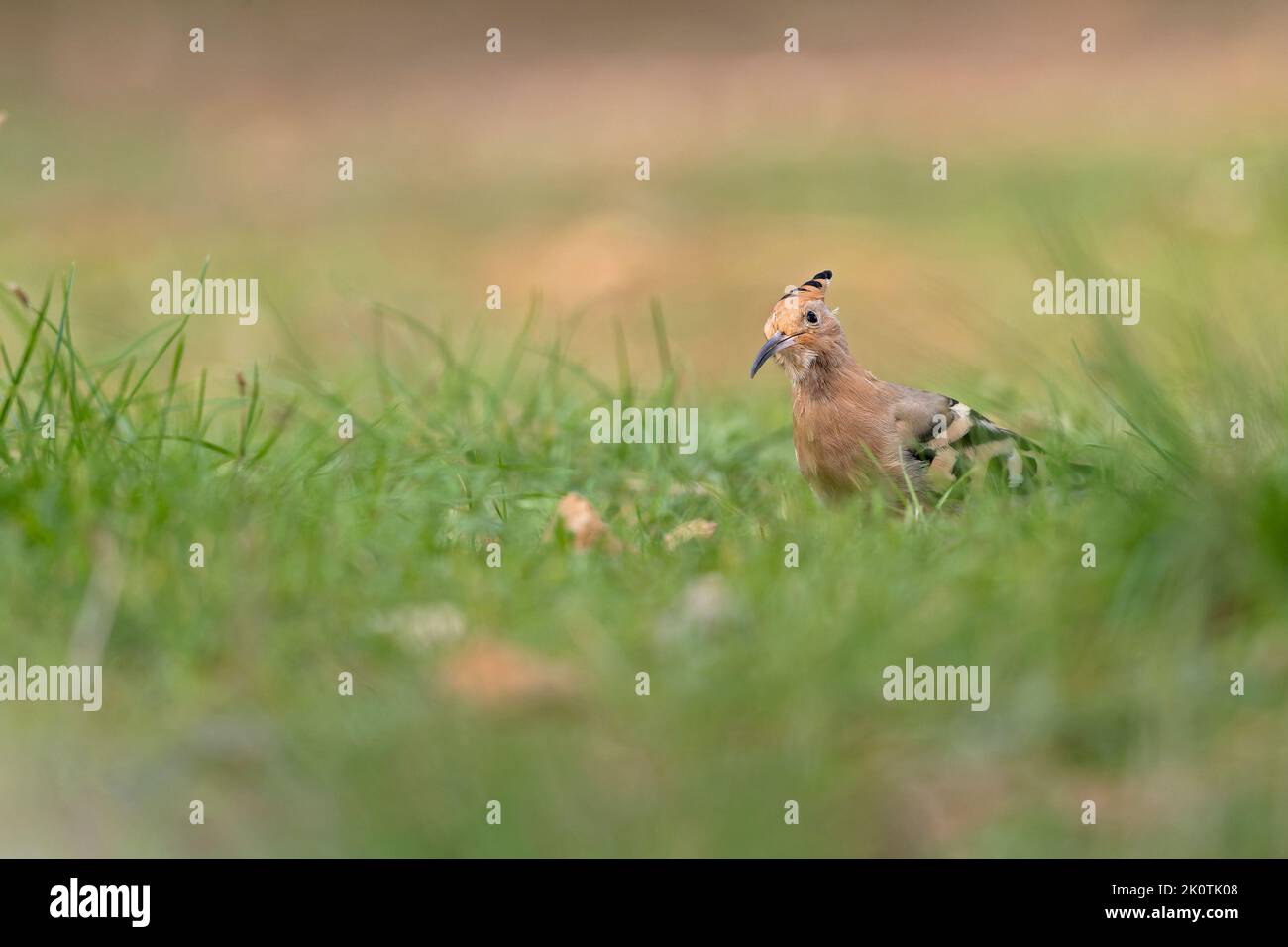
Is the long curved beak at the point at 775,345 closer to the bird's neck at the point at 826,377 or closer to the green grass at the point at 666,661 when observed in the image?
the bird's neck at the point at 826,377

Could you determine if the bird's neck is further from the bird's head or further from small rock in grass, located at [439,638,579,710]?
small rock in grass, located at [439,638,579,710]

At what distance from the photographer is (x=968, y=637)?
313 cm

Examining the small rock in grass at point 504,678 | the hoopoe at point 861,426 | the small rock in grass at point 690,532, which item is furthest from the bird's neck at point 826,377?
the small rock in grass at point 504,678

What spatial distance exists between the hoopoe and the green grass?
14.6 inches

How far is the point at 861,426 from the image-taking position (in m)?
4.61

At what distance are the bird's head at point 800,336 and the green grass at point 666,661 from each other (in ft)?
2.52

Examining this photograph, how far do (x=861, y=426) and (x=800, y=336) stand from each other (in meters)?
0.35

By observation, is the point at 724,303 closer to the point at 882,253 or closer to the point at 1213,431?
the point at 882,253

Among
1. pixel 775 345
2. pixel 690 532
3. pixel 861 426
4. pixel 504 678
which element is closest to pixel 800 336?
pixel 775 345

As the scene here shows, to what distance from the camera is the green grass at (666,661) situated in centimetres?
274

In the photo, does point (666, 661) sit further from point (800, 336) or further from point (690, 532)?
point (800, 336)

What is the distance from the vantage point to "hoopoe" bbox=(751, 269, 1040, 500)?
4.48 metres

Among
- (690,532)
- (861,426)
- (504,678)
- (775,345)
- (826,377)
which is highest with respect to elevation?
(775,345)

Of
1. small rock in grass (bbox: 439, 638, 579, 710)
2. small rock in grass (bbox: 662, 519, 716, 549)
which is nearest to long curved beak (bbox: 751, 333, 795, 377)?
small rock in grass (bbox: 662, 519, 716, 549)
